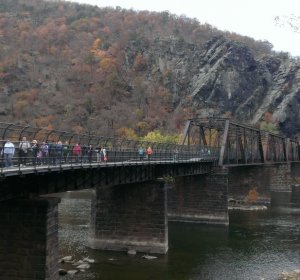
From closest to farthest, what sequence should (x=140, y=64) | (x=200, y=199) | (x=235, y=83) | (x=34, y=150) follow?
1. (x=34, y=150)
2. (x=200, y=199)
3. (x=235, y=83)
4. (x=140, y=64)

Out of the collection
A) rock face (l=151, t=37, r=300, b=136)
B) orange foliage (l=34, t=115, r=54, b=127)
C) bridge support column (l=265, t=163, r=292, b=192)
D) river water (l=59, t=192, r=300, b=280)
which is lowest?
river water (l=59, t=192, r=300, b=280)

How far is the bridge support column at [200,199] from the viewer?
5128 cm

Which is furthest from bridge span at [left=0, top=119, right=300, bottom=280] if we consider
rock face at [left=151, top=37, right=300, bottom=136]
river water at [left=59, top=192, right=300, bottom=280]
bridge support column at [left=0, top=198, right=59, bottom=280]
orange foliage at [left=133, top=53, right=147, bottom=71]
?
orange foliage at [left=133, top=53, right=147, bottom=71]

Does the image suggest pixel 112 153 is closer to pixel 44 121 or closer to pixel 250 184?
pixel 250 184

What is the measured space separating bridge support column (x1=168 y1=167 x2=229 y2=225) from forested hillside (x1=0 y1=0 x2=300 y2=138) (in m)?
65.0

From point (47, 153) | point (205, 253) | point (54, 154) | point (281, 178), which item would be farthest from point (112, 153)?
point (281, 178)

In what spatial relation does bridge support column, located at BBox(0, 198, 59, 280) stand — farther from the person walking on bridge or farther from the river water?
the river water

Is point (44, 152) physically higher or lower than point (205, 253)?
higher

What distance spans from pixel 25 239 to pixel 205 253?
1922 centimetres

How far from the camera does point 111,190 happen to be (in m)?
36.6

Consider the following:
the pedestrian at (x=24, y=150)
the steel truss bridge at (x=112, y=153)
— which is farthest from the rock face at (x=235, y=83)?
the pedestrian at (x=24, y=150)

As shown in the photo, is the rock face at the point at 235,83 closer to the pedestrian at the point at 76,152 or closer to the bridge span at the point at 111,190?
the bridge span at the point at 111,190

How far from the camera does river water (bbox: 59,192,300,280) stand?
3045 cm

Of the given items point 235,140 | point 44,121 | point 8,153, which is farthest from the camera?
point 44,121
